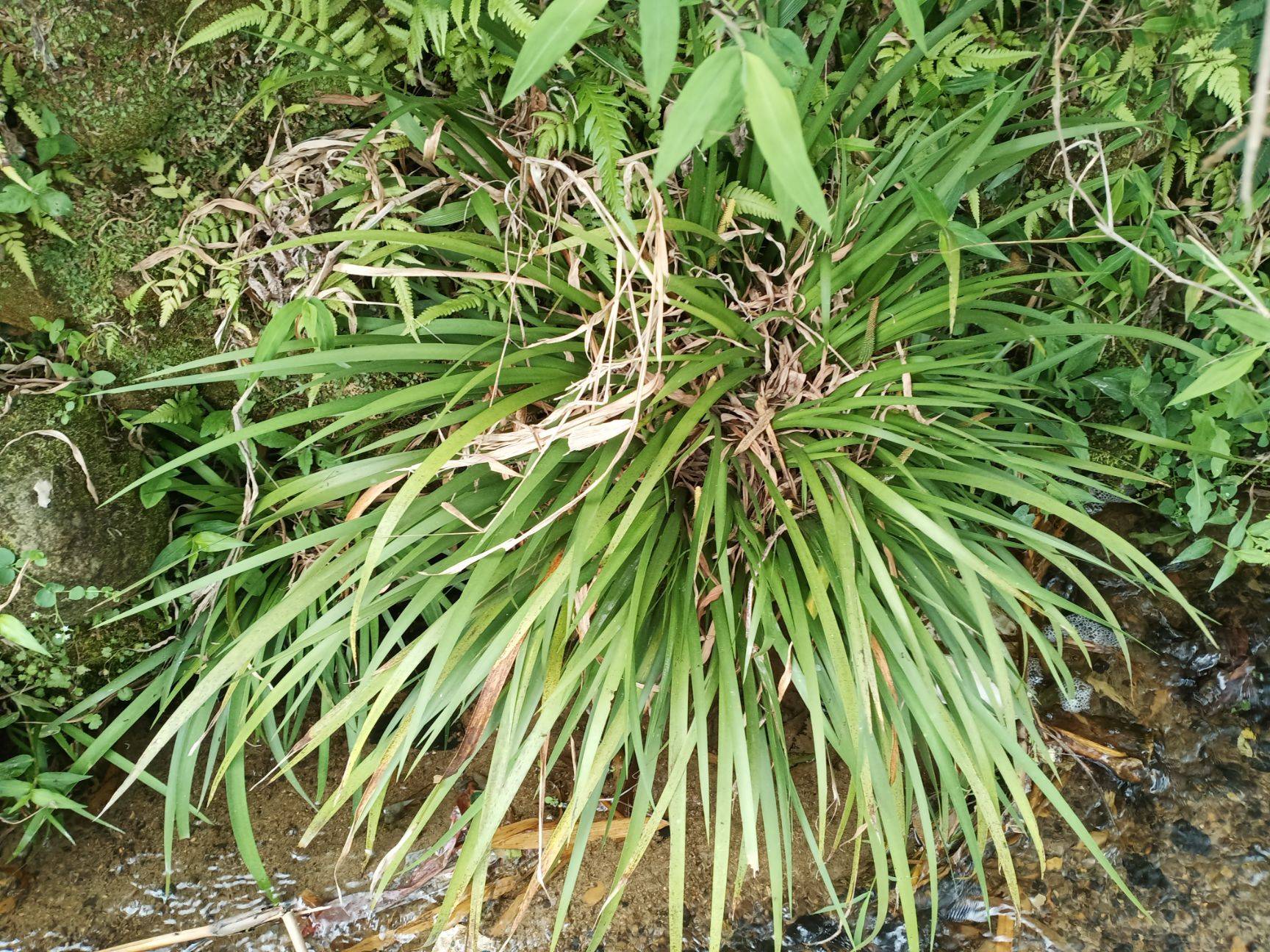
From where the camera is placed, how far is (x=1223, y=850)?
1.43 m

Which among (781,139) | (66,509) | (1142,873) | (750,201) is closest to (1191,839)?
(1142,873)

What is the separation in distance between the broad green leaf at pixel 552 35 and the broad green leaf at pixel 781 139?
0.14m

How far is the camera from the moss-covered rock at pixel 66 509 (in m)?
1.35

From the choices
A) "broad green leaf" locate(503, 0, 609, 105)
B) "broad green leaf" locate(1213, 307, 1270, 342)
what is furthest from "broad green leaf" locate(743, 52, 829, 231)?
"broad green leaf" locate(1213, 307, 1270, 342)

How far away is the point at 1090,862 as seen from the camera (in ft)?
4.76

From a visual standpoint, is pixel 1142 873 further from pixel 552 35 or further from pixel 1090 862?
pixel 552 35

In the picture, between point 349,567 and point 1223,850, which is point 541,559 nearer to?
point 349,567

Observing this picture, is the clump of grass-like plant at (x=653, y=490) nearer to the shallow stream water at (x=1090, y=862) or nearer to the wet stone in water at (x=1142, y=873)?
the shallow stream water at (x=1090, y=862)

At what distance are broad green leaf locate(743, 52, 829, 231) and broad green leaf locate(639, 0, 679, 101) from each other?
7 centimetres

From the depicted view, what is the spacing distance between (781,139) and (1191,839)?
162 cm

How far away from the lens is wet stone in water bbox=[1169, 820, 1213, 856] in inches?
56.7

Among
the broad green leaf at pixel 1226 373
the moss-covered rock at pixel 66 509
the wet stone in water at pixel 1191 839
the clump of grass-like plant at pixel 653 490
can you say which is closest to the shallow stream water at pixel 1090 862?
the wet stone in water at pixel 1191 839

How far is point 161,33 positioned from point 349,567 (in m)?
0.94

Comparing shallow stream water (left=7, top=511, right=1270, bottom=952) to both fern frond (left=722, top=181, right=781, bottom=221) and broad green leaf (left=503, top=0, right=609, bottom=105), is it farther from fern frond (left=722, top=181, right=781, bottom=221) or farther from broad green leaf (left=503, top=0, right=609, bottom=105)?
broad green leaf (left=503, top=0, right=609, bottom=105)
